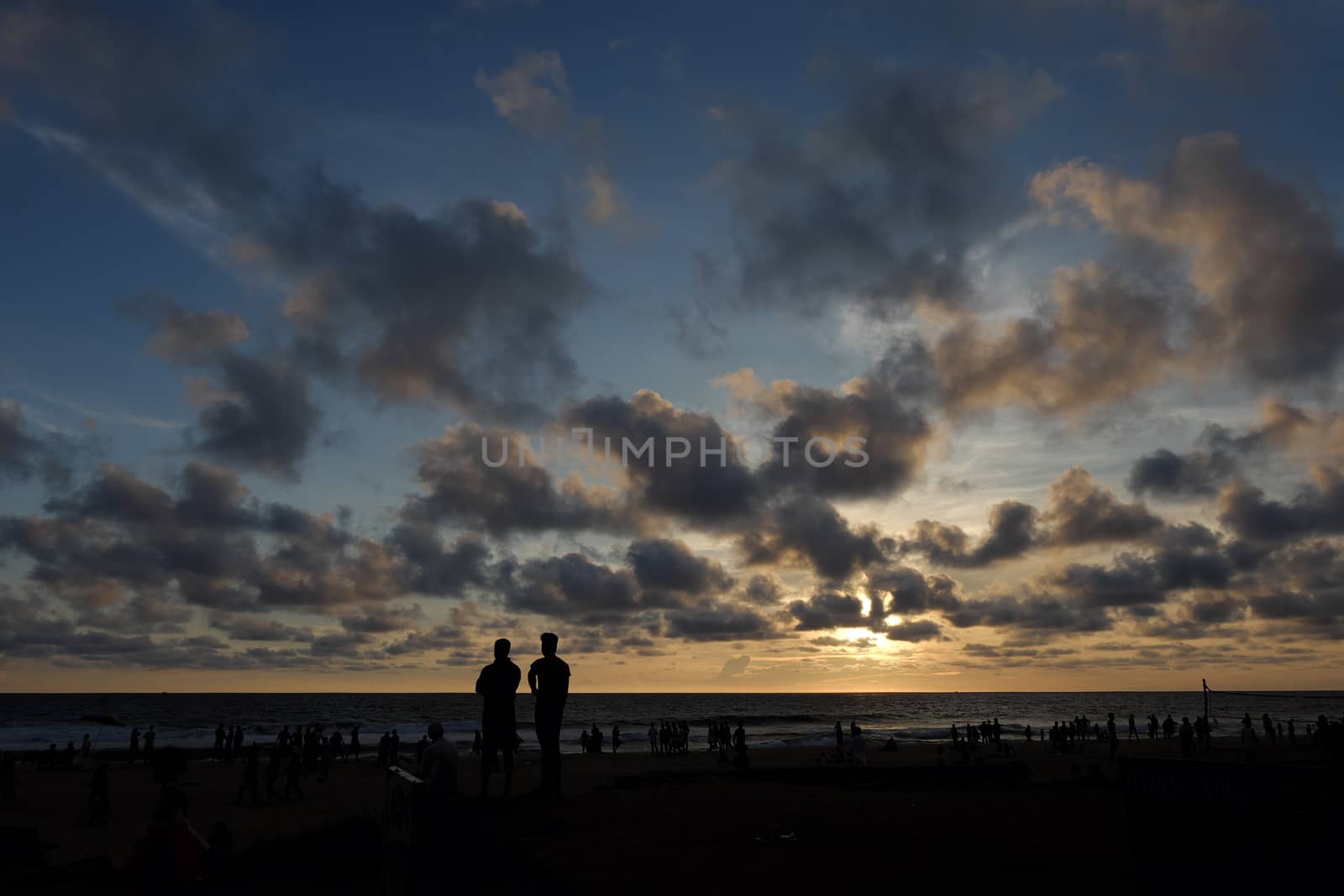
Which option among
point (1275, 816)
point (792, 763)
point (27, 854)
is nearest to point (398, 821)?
point (1275, 816)

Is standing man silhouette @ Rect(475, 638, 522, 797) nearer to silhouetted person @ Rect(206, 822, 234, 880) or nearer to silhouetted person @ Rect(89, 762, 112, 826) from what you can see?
silhouetted person @ Rect(206, 822, 234, 880)

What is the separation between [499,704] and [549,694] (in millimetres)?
790

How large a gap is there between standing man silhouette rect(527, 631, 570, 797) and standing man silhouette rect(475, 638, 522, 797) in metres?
0.38

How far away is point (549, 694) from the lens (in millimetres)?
13828

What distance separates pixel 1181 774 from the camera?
19.0 feet

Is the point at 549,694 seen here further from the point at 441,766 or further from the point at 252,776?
the point at 252,776

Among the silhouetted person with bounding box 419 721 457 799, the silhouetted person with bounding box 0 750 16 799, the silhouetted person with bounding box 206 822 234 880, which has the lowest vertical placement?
the silhouetted person with bounding box 0 750 16 799

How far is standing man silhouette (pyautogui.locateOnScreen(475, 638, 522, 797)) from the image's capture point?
43.8 ft

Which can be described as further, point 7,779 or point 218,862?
point 7,779

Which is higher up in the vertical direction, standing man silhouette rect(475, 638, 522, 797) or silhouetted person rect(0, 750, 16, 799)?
standing man silhouette rect(475, 638, 522, 797)

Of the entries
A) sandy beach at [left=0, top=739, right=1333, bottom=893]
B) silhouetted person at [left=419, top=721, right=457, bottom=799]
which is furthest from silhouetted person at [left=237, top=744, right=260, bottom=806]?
silhouetted person at [left=419, top=721, right=457, bottom=799]

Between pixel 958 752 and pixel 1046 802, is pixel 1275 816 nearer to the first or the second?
pixel 1046 802

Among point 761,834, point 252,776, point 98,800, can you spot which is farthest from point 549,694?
point 252,776

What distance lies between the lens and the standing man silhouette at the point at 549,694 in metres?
13.7
